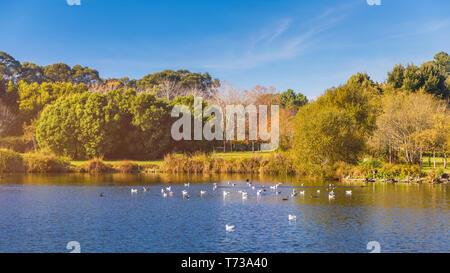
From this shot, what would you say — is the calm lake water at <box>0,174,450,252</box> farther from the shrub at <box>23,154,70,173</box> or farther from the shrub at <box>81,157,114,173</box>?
the shrub at <box>81,157,114,173</box>

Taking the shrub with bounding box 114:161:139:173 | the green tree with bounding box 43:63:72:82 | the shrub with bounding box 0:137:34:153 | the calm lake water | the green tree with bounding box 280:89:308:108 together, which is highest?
the green tree with bounding box 43:63:72:82

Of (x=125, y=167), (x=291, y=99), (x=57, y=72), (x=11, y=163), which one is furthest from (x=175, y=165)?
(x=57, y=72)

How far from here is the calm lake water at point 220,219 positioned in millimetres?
22531

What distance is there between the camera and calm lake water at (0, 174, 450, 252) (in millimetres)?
22531

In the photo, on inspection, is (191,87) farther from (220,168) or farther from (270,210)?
(270,210)

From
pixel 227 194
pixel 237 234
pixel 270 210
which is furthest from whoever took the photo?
pixel 227 194

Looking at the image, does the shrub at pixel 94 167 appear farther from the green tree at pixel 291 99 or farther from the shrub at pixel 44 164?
the green tree at pixel 291 99

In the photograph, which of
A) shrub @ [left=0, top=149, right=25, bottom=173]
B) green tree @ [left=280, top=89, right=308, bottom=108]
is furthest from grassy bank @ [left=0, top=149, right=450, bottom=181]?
green tree @ [left=280, top=89, right=308, bottom=108]

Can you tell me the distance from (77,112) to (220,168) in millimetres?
26444

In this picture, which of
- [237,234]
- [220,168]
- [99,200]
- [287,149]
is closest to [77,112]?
[220,168]

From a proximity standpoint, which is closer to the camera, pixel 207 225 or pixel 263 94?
pixel 207 225

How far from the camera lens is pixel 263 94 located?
103500 mm

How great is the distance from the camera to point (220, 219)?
28.8 meters
